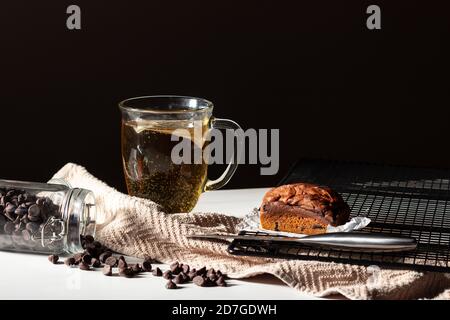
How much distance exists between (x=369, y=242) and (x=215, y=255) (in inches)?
11.8

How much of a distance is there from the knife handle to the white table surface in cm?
12

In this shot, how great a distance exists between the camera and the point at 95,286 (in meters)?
1.60

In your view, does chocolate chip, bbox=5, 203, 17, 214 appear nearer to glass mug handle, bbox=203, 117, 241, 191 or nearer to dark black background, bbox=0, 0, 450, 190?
glass mug handle, bbox=203, 117, 241, 191

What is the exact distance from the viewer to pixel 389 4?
10.8 feet

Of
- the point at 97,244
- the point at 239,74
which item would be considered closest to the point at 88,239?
the point at 97,244

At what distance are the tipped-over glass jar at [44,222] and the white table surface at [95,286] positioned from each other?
0.03m

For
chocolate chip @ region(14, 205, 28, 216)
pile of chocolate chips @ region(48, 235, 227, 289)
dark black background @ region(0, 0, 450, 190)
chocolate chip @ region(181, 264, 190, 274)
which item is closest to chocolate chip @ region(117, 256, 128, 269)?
pile of chocolate chips @ region(48, 235, 227, 289)

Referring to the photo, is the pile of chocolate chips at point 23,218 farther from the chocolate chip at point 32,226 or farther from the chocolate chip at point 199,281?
the chocolate chip at point 199,281

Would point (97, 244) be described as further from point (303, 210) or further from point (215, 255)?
point (303, 210)

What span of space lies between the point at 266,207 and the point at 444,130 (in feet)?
5.60

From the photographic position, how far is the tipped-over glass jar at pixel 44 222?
1.75m

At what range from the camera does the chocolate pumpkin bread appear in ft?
5.90

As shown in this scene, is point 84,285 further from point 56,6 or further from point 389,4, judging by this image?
point 389,4

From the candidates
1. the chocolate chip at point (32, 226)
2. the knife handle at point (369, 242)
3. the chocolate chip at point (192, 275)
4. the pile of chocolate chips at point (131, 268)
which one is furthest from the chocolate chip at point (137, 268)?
the knife handle at point (369, 242)
